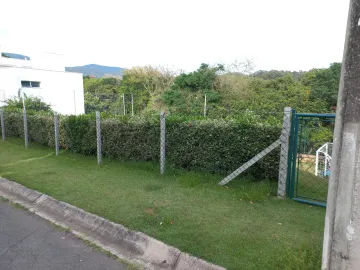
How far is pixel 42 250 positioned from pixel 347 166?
3.52m

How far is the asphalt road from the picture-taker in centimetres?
310

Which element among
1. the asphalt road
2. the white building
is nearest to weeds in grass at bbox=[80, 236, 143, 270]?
the asphalt road

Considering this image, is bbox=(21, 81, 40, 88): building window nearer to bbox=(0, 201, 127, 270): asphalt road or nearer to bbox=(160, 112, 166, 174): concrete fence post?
bbox=(160, 112, 166, 174): concrete fence post

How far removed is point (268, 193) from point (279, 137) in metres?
1.03

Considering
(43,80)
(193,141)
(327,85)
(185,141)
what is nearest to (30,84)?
(43,80)

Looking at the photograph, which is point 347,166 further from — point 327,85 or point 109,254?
point 327,85

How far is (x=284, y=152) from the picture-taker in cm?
464

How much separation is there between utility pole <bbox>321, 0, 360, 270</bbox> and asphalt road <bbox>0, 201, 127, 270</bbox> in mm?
2210

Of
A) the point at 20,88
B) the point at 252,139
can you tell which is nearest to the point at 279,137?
the point at 252,139

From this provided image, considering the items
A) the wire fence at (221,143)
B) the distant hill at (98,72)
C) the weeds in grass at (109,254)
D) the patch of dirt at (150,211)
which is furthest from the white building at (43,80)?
the weeds in grass at (109,254)

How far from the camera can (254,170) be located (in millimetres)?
5500

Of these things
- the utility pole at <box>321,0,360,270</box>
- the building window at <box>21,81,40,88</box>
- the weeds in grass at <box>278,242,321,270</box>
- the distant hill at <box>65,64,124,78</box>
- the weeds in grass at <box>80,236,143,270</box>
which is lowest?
the weeds in grass at <box>80,236,143,270</box>

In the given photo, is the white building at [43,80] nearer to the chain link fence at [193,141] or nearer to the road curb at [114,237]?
the chain link fence at [193,141]

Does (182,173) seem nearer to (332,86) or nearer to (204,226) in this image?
(204,226)
